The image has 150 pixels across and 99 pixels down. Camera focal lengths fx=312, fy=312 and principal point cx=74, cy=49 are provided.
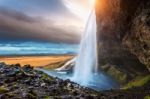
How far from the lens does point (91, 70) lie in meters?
89.8

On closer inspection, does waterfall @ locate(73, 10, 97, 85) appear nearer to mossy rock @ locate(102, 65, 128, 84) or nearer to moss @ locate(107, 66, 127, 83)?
mossy rock @ locate(102, 65, 128, 84)

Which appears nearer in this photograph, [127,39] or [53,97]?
[53,97]

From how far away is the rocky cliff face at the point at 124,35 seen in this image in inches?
2274

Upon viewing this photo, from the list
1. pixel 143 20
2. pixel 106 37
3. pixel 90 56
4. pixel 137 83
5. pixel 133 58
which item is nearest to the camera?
pixel 143 20

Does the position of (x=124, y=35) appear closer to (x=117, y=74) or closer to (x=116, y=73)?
(x=117, y=74)

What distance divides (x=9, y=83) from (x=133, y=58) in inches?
1897

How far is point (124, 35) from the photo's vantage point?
68.3 meters

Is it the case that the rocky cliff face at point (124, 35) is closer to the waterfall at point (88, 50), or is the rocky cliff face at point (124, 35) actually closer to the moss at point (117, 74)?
the moss at point (117, 74)

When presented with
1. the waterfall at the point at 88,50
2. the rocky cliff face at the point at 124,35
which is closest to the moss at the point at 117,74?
the rocky cliff face at the point at 124,35

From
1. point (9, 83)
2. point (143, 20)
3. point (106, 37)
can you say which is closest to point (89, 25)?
point (106, 37)

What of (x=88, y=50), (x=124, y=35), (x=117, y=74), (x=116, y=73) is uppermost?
(x=124, y=35)

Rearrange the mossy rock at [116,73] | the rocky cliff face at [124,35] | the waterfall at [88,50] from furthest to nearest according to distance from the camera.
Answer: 1. the waterfall at [88,50]
2. the mossy rock at [116,73]
3. the rocky cliff face at [124,35]

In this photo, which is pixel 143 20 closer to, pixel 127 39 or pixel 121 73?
pixel 127 39

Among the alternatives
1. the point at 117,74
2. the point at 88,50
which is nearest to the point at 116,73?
the point at 117,74
